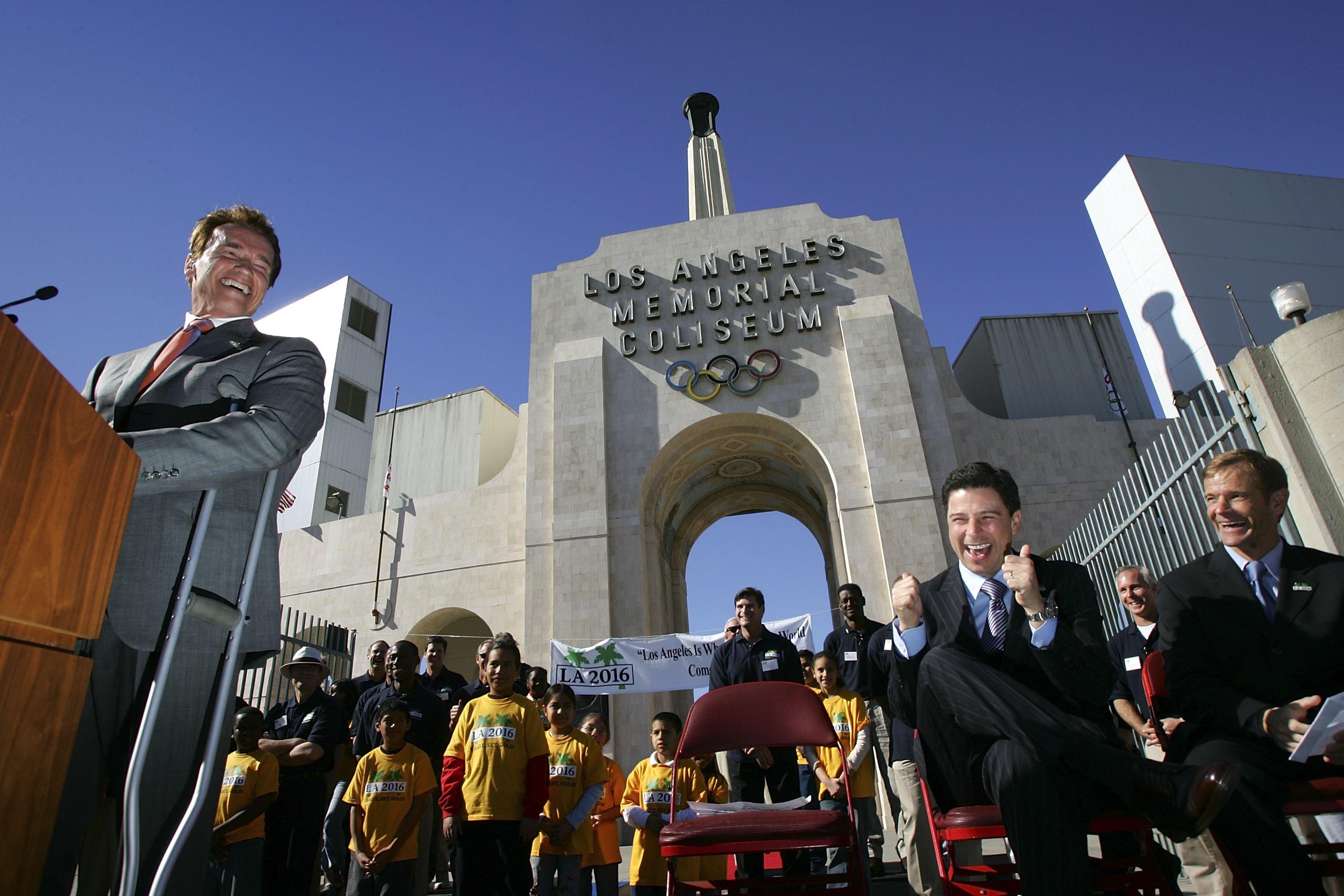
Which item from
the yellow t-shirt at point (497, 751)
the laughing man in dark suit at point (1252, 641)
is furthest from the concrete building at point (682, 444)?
the laughing man in dark suit at point (1252, 641)

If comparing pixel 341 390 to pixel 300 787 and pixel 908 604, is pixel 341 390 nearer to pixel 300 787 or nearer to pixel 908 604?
pixel 300 787

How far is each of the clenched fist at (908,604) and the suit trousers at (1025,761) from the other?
1.43 ft

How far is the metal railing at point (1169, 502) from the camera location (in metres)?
5.71

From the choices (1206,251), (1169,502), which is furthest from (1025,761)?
(1206,251)

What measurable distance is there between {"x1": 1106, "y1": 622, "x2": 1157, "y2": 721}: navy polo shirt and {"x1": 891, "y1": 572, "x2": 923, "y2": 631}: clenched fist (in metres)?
2.64

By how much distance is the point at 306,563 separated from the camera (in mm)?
18078

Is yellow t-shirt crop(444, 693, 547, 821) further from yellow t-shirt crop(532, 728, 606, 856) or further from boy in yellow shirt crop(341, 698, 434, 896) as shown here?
boy in yellow shirt crop(341, 698, 434, 896)

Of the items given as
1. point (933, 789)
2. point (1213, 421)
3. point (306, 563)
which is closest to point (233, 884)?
point (933, 789)

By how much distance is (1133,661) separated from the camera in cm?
501

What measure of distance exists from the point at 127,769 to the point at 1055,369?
19.3m

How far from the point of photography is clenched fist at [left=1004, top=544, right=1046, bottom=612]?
2.36 meters

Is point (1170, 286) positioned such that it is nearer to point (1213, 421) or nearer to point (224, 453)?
point (1213, 421)

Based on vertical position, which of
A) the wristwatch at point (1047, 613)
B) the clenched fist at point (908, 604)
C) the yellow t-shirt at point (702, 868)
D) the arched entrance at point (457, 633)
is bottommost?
the yellow t-shirt at point (702, 868)

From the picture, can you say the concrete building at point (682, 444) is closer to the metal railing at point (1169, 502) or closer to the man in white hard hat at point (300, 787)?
the metal railing at point (1169, 502)
